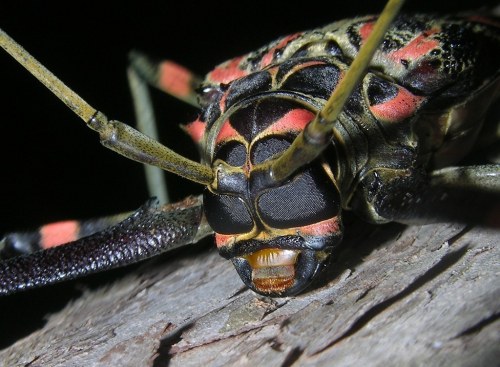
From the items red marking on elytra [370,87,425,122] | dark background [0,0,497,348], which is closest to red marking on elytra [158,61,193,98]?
dark background [0,0,497,348]

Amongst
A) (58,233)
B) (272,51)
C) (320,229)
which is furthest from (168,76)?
(320,229)

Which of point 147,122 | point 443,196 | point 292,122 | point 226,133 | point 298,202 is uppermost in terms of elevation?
point 147,122

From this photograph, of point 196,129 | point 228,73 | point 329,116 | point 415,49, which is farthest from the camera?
point 228,73

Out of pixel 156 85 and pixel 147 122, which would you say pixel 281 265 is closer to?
pixel 147 122

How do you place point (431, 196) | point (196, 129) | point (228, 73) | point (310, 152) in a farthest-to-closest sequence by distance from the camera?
point (228, 73), point (196, 129), point (431, 196), point (310, 152)

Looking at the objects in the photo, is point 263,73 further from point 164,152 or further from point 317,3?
point 317,3

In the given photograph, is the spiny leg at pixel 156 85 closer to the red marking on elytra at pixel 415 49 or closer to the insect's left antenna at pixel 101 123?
the red marking on elytra at pixel 415 49

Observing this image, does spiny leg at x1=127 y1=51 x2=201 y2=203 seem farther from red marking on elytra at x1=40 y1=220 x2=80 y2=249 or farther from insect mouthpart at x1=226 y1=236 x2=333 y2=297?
insect mouthpart at x1=226 y1=236 x2=333 y2=297

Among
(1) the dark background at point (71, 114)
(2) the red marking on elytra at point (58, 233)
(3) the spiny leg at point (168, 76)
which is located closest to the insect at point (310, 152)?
(2) the red marking on elytra at point (58, 233)
